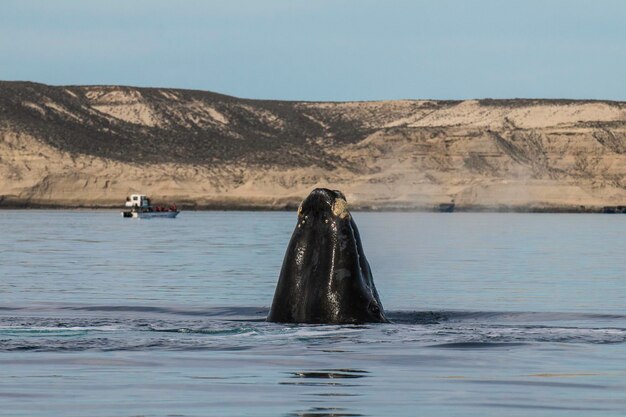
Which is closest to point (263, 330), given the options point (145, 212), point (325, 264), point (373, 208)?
point (325, 264)

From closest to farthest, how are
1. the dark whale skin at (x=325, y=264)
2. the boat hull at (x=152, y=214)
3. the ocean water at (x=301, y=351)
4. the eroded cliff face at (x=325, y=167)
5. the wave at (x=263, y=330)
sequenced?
the ocean water at (x=301, y=351), the dark whale skin at (x=325, y=264), the wave at (x=263, y=330), the boat hull at (x=152, y=214), the eroded cliff face at (x=325, y=167)

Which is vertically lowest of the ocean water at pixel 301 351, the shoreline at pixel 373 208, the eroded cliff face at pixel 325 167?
the ocean water at pixel 301 351

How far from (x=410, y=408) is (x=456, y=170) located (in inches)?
6090

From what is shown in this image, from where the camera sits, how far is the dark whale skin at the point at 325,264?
15828 millimetres

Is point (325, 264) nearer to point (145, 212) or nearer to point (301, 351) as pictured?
point (301, 351)

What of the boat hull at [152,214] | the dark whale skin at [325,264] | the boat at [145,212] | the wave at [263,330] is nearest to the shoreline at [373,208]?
the boat at [145,212]

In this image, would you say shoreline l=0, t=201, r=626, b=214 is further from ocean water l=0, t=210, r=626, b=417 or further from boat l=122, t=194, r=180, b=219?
ocean water l=0, t=210, r=626, b=417

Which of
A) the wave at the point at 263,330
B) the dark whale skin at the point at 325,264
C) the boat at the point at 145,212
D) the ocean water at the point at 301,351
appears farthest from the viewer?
the boat at the point at 145,212

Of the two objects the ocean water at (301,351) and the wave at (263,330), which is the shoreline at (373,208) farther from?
the wave at (263,330)

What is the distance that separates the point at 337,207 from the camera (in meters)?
15.9

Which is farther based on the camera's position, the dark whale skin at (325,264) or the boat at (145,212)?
the boat at (145,212)

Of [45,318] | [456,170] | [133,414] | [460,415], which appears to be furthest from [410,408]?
[456,170]

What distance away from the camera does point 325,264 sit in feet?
51.9

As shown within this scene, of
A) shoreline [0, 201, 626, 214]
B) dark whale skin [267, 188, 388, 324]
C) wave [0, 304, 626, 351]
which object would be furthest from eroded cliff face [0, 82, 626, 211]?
dark whale skin [267, 188, 388, 324]
